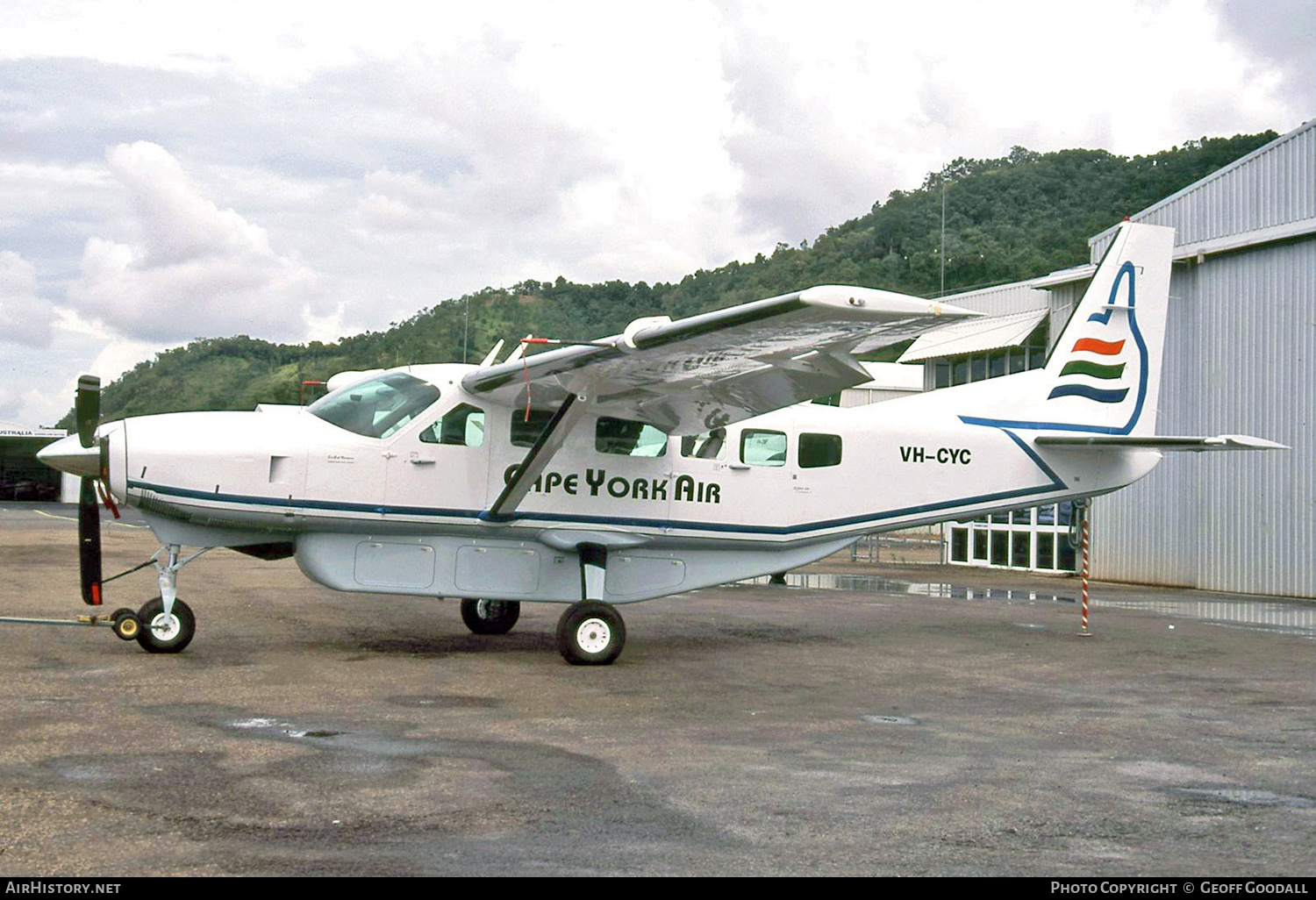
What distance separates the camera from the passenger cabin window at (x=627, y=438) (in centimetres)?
1200

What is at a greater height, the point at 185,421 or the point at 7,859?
the point at 185,421

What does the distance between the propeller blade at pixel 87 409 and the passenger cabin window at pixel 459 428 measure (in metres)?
2.87

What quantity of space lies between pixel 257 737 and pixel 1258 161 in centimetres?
2272

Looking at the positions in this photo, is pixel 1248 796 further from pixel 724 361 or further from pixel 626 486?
pixel 626 486

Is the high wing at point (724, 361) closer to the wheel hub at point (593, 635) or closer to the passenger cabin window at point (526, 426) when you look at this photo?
the passenger cabin window at point (526, 426)

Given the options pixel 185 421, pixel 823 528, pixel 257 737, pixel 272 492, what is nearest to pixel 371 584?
pixel 272 492

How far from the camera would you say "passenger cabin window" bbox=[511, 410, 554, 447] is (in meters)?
11.7

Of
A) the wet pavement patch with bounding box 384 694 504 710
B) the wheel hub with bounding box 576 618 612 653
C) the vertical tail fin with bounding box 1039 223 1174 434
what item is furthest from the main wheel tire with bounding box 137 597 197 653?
the vertical tail fin with bounding box 1039 223 1174 434

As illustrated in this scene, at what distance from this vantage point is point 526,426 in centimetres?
1173

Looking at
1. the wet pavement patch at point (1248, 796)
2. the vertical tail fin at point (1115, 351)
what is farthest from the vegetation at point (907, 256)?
the wet pavement patch at point (1248, 796)

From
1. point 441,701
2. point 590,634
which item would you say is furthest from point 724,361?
point 441,701

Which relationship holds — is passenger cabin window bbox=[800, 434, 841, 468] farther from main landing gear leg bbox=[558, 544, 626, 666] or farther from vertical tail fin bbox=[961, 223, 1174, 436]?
main landing gear leg bbox=[558, 544, 626, 666]

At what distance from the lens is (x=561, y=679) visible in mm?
10125
